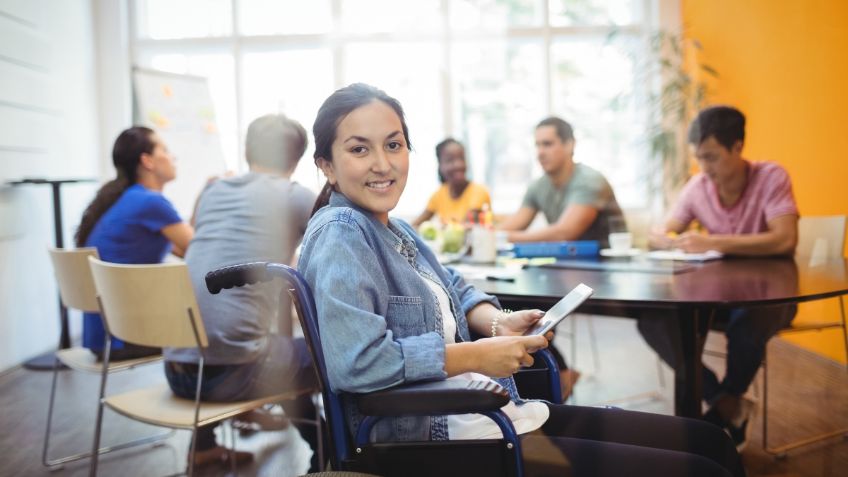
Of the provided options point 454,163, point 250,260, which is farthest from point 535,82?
point 250,260

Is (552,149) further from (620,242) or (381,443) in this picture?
(381,443)

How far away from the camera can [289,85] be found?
1582mm

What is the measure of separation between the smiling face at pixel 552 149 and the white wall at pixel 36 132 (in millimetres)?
1753

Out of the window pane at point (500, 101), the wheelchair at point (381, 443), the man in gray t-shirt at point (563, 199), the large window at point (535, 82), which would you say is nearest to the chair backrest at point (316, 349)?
the wheelchair at point (381, 443)

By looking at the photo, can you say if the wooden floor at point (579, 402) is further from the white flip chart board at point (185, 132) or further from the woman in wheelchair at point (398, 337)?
the white flip chart board at point (185, 132)

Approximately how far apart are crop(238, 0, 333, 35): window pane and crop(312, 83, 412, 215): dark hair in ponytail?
42 centimetres

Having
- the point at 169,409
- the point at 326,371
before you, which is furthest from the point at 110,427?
the point at 326,371

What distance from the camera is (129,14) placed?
139 cm

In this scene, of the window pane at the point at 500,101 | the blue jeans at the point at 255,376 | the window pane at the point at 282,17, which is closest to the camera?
the window pane at the point at 282,17

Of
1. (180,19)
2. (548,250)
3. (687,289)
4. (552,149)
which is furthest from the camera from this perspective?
(552,149)

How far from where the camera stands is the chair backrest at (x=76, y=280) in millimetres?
2096

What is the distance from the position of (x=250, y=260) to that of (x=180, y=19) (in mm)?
682

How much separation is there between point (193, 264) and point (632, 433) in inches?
47.7

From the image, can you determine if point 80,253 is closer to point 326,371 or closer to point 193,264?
point 193,264
